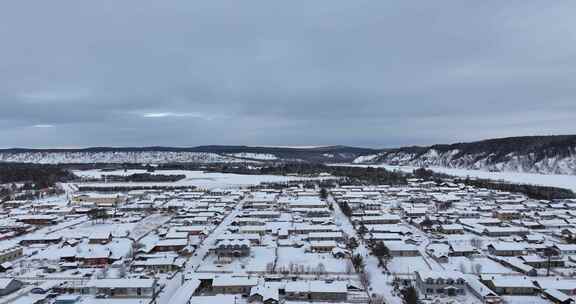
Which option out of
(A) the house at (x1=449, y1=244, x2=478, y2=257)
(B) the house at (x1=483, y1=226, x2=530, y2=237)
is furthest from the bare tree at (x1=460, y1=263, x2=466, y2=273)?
(B) the house at (x1=483, y1=226, x2=530, y2=237)

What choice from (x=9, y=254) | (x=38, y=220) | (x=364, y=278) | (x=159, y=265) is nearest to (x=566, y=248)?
(x=364, y=278)

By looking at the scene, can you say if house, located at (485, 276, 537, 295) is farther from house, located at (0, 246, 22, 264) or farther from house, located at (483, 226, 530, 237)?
house, located at (0, 246, 22, 264)

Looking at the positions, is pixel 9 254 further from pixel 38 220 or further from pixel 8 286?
pixel 38 220

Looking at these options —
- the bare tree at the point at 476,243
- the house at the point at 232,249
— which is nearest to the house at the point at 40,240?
the house at the point at 232,249

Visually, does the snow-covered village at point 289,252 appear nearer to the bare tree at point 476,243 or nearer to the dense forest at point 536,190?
the bare tree at point 476,243

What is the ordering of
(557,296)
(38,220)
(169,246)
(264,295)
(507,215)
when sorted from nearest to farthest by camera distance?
(557,296) < (264,295) < (169,246) < (38,220) < (507,215)

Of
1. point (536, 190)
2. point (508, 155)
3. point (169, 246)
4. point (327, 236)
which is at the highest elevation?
point (508, 155)
